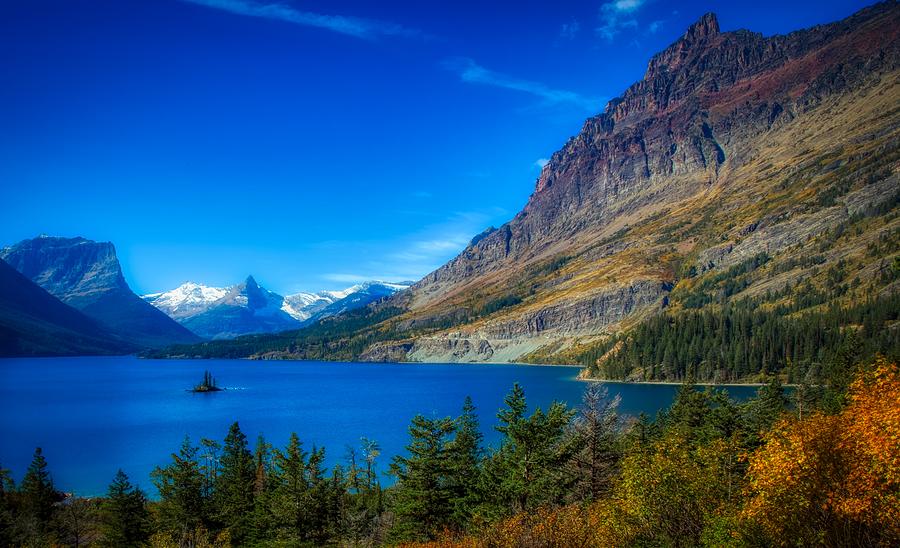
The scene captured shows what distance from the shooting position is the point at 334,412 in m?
149

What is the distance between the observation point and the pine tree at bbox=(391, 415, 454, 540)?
41.3 metres

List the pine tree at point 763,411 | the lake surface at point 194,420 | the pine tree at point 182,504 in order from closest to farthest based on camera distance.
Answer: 1. the pine tree at point 182,504
2. the pine tree at point 763,411
3. the lake surface at point 194,420

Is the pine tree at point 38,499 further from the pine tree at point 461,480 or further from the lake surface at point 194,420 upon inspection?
the pine tree at point 461,480

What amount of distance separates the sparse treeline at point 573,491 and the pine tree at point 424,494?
0.36 ft

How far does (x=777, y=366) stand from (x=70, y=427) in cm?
20659

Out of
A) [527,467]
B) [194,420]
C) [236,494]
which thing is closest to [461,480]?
[527,467]

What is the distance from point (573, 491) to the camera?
4256 cm

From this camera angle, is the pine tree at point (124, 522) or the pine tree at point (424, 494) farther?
the pine tree at point (124, 522)

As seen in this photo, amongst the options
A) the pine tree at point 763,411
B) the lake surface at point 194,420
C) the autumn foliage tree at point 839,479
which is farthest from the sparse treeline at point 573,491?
the lake surface at point 194,420

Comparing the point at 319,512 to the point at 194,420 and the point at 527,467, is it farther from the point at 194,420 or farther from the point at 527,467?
the point at 194,420

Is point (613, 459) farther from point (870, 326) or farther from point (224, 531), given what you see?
point (870, 326)

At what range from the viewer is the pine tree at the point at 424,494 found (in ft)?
135

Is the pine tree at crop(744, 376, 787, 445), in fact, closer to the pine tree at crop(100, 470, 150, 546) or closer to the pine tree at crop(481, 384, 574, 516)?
the pine tree at crop(481, 384, 574, 516)

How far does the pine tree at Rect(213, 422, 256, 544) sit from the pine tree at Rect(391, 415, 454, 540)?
74.1ft
